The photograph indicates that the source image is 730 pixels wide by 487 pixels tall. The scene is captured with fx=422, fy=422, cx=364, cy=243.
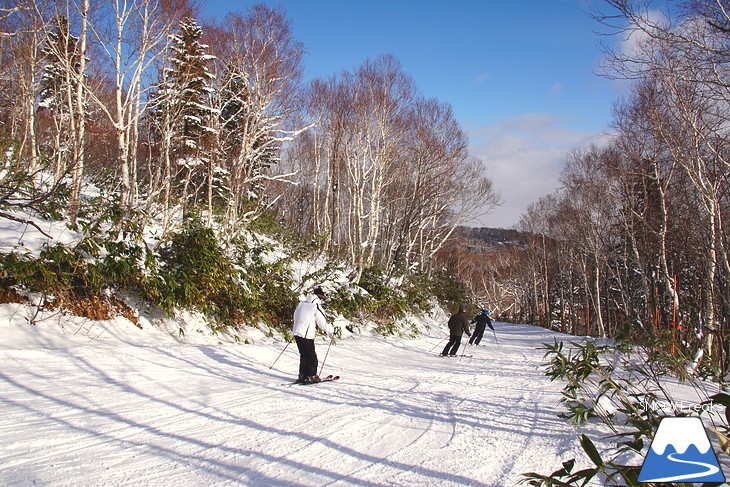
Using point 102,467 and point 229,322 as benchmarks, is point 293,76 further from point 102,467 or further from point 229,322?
point 102,467

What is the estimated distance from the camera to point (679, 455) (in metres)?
1.31

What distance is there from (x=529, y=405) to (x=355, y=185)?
13.8m

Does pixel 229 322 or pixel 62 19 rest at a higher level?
pixel 62 19

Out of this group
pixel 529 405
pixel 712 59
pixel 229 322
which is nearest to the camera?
pixel 529 405

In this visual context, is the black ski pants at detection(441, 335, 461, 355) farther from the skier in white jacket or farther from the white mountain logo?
the white mountain logo

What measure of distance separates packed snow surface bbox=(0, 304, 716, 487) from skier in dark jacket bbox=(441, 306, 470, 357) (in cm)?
343

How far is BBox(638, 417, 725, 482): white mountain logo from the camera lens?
1286 millimetres

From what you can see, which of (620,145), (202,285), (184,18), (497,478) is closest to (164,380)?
(202,285)

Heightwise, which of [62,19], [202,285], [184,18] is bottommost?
[202,285]

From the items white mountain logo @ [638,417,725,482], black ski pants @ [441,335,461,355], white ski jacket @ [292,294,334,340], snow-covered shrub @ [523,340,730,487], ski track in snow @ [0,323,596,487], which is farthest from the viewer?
black ski pants @ [441,335,461,355]

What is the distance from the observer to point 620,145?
16.6 meters

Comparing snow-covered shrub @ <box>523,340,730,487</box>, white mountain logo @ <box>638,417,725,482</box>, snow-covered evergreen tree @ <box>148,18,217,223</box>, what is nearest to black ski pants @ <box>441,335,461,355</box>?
snow-covered shrub @ <box>523,340,730,487</box>

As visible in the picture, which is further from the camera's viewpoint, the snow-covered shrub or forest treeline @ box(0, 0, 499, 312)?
forest treeline @ box(0, 0, 499, 312)

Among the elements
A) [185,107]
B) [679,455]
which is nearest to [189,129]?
[185,107]
